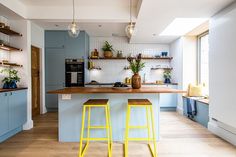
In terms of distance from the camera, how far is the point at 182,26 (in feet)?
14.8

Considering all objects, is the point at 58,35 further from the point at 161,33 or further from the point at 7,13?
the point at 161,33

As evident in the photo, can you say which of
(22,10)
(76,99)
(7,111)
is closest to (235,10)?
(76,99)

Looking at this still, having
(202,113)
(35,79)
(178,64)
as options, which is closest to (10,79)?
(35,79)

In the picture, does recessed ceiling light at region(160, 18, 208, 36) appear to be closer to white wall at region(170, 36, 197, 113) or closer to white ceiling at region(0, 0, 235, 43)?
white ceiling at region(0, 0, 235, 43)

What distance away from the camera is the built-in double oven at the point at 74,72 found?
5609mm

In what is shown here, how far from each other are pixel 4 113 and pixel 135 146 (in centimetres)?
241

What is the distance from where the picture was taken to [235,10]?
2869 mm

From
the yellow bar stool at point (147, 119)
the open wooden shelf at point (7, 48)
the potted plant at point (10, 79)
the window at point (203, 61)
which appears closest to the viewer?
the yellow bar stool at point (147, 119)

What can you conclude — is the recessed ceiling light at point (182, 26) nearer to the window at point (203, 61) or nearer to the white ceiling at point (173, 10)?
the white ceiling at point (173, 10)

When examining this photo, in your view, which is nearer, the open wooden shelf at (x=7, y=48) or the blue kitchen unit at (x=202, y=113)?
the open wooden shelf at (x=7, y=48)

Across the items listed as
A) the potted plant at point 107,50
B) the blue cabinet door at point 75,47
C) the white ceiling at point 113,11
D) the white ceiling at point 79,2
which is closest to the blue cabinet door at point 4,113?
the white ceiling at point 113,11

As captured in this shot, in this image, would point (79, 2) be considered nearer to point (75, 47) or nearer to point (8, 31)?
point (8, 31)

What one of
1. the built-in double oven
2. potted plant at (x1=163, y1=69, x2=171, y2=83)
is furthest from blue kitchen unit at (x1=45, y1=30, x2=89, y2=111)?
potted plant at (x1=163, y1=69, x2=171, y2=83)

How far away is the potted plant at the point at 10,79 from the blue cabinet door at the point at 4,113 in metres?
0.46
